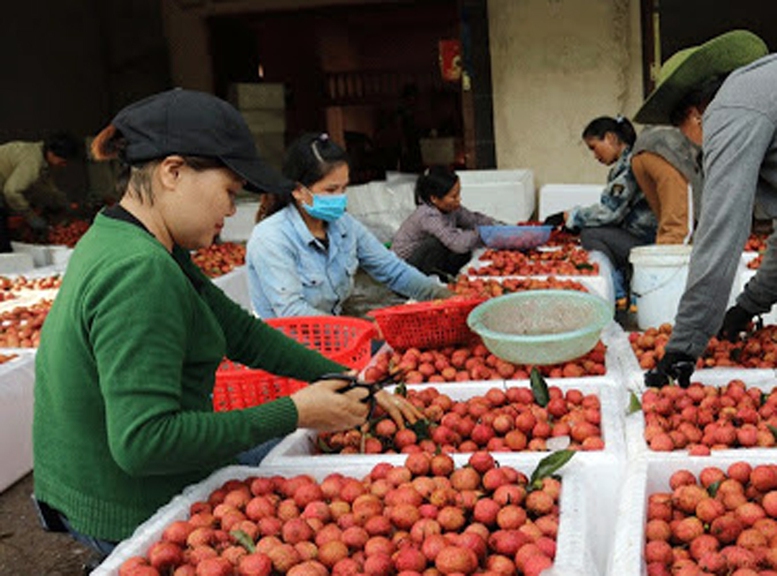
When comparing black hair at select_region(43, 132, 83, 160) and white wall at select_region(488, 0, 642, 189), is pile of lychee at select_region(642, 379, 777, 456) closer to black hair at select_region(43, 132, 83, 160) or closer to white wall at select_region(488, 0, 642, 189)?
white wall at select_region(488, 0, 642, 189)

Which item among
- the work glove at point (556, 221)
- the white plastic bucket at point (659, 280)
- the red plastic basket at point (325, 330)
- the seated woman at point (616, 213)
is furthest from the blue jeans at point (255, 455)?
the work glove at point (556, 221)

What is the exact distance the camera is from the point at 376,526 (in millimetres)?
1570

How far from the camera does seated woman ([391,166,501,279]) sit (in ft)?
17.0

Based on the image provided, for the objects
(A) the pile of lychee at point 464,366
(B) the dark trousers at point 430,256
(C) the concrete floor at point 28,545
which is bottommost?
(C) the concrete floor at point 28,545

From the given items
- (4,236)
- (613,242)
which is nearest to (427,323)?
(613,242)

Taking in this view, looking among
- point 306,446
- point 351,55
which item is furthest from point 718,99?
point 351,55

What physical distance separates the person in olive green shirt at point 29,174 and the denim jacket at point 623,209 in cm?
447

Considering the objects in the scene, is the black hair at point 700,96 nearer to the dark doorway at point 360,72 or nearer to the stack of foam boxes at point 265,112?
the dark doorway at point 360,72

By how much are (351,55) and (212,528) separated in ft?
37.7

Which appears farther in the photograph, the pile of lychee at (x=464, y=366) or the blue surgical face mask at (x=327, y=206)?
the blue surgical face mask at (x=327, y=206)

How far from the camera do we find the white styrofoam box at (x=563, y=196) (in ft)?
23.5

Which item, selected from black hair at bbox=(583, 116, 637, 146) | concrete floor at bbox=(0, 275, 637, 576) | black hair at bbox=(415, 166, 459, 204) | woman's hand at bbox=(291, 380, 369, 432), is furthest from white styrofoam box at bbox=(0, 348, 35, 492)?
black hair at bbox=(583, 116, 637, 146)

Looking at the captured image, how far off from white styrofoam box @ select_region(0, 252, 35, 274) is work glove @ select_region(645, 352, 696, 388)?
5.26m

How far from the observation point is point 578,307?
274cm
